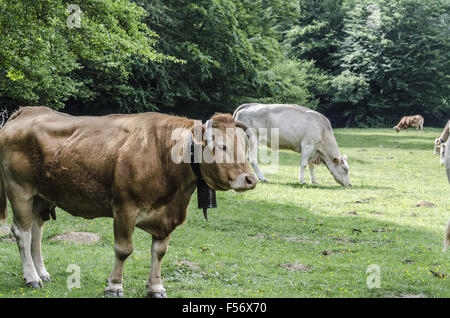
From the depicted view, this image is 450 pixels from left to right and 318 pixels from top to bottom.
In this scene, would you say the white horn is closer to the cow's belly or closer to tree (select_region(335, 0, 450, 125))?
the cow's belly

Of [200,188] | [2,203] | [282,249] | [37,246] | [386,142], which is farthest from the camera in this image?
[386,142]

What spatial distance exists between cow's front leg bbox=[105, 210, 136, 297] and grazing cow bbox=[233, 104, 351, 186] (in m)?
11.6

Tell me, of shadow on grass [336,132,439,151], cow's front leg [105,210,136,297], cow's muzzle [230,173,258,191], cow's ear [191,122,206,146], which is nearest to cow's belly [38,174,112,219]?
cow's front leg [105,210,136,297]

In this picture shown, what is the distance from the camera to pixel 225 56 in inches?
1203

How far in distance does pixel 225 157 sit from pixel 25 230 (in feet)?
8.87

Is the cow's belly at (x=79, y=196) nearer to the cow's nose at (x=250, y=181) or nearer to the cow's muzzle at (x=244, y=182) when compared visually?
the cow's muzzle at (x=244, y=182)

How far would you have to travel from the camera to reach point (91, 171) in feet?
19.7

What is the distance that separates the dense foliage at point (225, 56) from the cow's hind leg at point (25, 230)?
5772 millimetres

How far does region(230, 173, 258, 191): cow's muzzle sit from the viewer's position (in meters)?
5.43

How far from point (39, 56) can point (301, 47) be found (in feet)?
158

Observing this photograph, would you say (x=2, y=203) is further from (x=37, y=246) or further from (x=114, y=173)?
(x=114, y=173)

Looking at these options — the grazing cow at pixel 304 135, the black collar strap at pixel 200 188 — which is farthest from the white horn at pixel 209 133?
the grazing cow at pixel 304 135

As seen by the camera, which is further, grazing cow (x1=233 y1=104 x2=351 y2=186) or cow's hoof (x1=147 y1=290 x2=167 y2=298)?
grazing cow (x1=233 y1=104 x2=351 y2=186)

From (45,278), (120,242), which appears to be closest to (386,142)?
(45,278)
